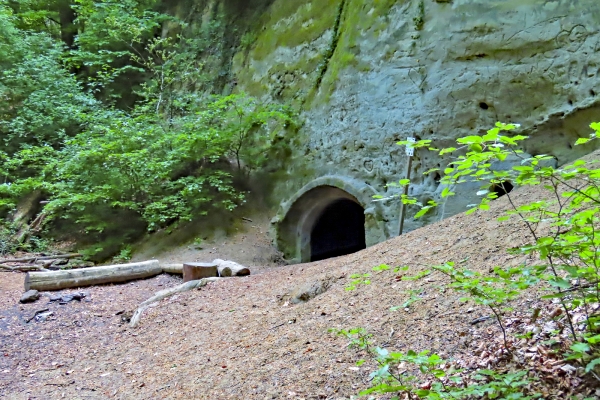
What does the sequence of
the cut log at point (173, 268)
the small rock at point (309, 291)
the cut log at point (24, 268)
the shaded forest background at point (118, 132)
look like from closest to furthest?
1. the small rock at point (309, 291)
2. the cut log at point (173, 268)
3. the cut log at point (24, 268)
4. the shaded forest background at point (118, 132)

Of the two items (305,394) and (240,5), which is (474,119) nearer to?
(305,394)

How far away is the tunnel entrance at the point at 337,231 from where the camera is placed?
444 inches

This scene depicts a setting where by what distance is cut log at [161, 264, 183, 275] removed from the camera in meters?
8.25

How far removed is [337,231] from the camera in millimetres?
12008

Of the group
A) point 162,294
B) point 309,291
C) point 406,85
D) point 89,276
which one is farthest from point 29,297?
point 406,85

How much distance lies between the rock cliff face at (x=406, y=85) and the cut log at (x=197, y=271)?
3233 mm

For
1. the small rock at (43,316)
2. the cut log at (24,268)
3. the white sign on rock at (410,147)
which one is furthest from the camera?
the cut log at (24,268)

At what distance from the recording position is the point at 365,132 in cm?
909

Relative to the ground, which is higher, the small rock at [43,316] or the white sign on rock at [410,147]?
the white sign on rock at [410,147]

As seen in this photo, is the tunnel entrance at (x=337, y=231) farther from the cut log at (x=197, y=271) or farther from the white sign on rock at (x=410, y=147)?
the white sign on rock at (x=410, y=147)

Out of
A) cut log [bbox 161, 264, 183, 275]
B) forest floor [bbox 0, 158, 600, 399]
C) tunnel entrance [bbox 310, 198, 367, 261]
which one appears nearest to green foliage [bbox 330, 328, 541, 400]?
forest floor [bbox 0, 158, 600, 399]

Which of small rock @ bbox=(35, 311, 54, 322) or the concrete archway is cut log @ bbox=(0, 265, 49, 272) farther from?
the concrete archway

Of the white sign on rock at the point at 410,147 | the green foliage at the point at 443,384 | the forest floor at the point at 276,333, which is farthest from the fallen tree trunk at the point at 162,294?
the green foliage at the point at 443,384

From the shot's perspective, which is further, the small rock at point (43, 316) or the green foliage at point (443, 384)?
the small rock at point (43, 316)
